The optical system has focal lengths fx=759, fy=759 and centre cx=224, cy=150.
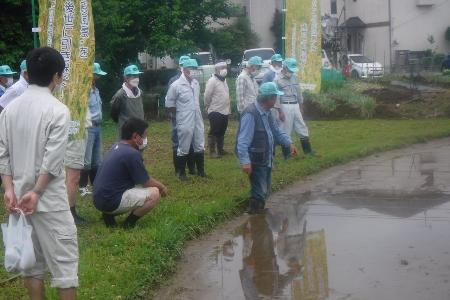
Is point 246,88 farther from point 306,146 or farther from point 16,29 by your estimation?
point 16,29

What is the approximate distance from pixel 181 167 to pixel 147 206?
344cm

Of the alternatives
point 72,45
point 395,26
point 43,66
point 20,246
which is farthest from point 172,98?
point 395,26

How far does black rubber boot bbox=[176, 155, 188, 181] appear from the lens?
11211 mm

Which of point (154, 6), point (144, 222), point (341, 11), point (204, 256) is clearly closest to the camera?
point (204, 256)

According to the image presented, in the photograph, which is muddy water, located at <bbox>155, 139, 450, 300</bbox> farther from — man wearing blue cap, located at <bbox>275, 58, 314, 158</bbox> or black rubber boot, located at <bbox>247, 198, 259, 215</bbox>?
man wearing blue cap, located at <bbox>275, 58, 314, 158</bbox>

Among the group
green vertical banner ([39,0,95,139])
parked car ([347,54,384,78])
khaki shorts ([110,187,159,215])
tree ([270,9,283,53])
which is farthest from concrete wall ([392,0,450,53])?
khaki shorts ([110,187,159,215])

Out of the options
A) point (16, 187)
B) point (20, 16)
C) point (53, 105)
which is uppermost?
point (20, 16)

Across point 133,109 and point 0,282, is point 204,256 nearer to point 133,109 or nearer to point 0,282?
point 0,282

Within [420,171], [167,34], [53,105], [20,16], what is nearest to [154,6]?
[167,34]

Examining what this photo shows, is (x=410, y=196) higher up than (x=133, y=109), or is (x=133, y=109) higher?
(x=133, y=109)

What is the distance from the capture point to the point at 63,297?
499 cm

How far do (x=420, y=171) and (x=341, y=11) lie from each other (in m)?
41.5

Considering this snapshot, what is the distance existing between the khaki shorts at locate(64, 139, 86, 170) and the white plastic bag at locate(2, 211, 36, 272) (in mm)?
3668

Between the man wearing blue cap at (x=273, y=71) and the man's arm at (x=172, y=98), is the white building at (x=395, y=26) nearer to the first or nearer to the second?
the man wearing blue cap at (x=273, y=71)
